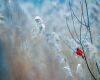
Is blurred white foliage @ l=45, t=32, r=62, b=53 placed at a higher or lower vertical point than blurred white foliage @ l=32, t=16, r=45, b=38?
lower

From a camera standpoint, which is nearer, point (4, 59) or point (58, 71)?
point (4, 59)

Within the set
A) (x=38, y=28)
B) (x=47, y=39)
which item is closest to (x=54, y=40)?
(x=47, y=39)

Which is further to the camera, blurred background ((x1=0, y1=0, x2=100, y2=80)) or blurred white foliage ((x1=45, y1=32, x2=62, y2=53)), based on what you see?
blurred white foliage ((x1=45, y1=32, x2=62, y2=53))

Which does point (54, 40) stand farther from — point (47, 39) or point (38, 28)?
point (38, 28)

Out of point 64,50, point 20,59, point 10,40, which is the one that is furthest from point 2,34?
point 64,50

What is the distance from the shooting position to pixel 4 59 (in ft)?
5.86

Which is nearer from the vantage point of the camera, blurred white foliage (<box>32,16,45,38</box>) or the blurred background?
the blurred background

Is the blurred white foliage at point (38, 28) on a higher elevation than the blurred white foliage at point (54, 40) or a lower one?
higher

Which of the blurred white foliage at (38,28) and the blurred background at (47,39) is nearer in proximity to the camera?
A: the blurred background at (47,39)

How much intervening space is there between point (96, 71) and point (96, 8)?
1.71 ft

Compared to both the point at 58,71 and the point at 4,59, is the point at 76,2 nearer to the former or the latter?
the point at 58,71

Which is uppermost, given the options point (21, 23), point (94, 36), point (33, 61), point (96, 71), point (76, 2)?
point (76, 2)

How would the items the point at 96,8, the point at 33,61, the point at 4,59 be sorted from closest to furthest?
the point at 4,59 < the point at 33,61 < the point at 96,8

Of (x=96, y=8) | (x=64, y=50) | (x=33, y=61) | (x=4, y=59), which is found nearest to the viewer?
(x=4, y=59)
